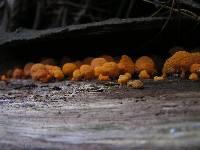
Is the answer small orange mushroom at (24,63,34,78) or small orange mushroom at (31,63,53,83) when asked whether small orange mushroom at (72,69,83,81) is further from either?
small orange mushroom at (24,63,34,78)

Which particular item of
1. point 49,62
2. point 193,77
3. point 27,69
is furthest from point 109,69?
point 27,69

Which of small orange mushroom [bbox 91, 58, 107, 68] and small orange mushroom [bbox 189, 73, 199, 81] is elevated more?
small orange mushroom [bbox 91, 58, 107, 68]

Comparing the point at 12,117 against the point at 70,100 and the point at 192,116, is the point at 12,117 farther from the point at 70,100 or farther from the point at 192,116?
the point at 192,116

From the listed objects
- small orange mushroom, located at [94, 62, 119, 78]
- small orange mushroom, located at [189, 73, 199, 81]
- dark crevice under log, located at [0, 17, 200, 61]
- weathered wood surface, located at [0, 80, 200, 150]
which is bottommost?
weathered wood surface, located at [0, 80, 200, 150]

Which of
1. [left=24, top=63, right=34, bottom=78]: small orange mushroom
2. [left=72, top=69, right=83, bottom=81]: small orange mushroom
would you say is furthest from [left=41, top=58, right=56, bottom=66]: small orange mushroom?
[left=72, top=69, right=83, bottom=81]: small orange mushroom

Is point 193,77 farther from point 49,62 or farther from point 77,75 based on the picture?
point 49,62

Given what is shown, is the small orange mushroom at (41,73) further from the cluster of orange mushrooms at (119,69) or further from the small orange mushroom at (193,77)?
the small orange mushroom at (193,77)

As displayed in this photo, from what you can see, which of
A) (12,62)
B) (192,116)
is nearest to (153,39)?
(192,116)

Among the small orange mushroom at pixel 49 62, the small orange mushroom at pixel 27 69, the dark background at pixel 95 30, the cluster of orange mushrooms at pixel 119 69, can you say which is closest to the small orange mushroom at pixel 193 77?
the cluster of orange mushrooms at pixel 119 69
